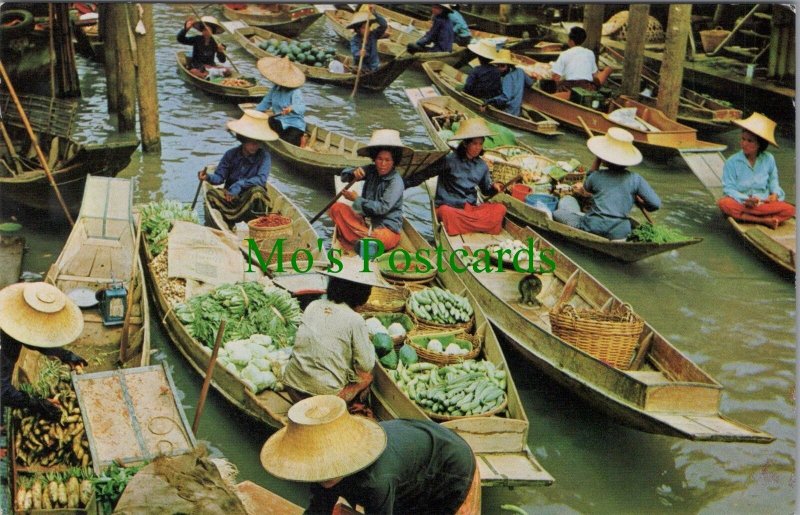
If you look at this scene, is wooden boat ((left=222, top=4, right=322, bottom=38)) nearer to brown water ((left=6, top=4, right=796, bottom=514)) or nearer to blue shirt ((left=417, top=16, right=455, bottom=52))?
blue shirt ((left=417, top=16, right=455, bottom=52))

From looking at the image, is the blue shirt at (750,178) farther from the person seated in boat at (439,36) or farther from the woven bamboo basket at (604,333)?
the person seated in boat at (439,36)

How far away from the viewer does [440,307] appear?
6.73 m

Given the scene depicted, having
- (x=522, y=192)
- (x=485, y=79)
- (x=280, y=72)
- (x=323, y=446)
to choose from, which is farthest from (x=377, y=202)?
(x=485, y=79)

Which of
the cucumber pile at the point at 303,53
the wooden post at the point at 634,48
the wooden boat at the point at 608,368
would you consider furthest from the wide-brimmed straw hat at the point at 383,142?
the cucumber pile at the point at 303,53

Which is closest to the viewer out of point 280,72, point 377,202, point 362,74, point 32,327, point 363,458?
point 363,458

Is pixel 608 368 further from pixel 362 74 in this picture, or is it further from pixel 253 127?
pixel 362 74

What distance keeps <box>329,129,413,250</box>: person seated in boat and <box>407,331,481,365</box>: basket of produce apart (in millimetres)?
1672

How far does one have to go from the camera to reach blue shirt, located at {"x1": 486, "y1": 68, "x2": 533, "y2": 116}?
12172 millimetres

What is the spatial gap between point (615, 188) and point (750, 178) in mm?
1653

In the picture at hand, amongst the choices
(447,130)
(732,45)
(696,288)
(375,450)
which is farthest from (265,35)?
(375,450)

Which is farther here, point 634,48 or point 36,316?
point 634,48

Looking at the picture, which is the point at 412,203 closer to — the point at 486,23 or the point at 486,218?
the point at 486,218

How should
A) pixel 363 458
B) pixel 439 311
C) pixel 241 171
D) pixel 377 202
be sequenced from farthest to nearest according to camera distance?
pixel 241 171
pixel 377 202
pixel 439 311
pixel 363 458

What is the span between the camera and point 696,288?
8695 mm
